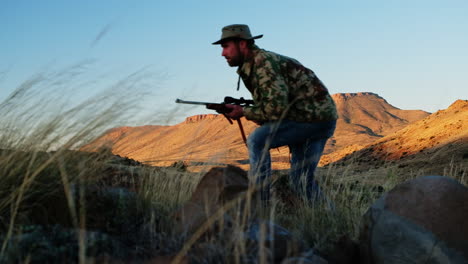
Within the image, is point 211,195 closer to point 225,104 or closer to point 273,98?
point 273,98

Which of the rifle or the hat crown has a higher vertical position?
the hat crown

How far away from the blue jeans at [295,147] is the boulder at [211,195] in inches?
18.8

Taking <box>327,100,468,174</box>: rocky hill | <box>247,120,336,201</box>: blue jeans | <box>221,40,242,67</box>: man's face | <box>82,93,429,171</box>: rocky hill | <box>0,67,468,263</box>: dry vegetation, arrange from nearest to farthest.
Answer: <box>0,67,468,263</box>: dry vegetation
<box>82,93,429,171</box>: rocky hill
<box>247,120,336,201</box>: blue jeans
<box>221,40,242,67</box>: man's face
<box>327,100,468,174</box>: rocky hill

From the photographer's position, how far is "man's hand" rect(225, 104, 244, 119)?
13.7ft

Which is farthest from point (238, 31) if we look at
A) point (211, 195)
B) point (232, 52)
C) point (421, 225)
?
point (421, 225)

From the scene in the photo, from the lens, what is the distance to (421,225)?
323 cm

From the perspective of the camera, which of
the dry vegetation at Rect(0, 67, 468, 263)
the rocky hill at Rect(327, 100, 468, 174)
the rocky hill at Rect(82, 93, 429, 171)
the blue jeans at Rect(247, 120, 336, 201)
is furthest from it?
the rocky hill at Rect(327, 100, 468, 174)

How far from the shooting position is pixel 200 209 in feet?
10.4

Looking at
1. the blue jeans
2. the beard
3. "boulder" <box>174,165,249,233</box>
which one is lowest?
"boulder" <box>174,165,249,233</box>

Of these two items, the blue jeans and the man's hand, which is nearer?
the blue jeans

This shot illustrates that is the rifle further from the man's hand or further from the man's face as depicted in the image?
the man's face

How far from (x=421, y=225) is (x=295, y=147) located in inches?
58.6

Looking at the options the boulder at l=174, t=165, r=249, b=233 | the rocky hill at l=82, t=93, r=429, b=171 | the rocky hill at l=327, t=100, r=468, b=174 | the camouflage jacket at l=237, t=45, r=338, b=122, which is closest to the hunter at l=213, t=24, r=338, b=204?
the camouflage jacket at l=237, t=45, r=338, b=122

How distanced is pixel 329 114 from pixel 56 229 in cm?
233
